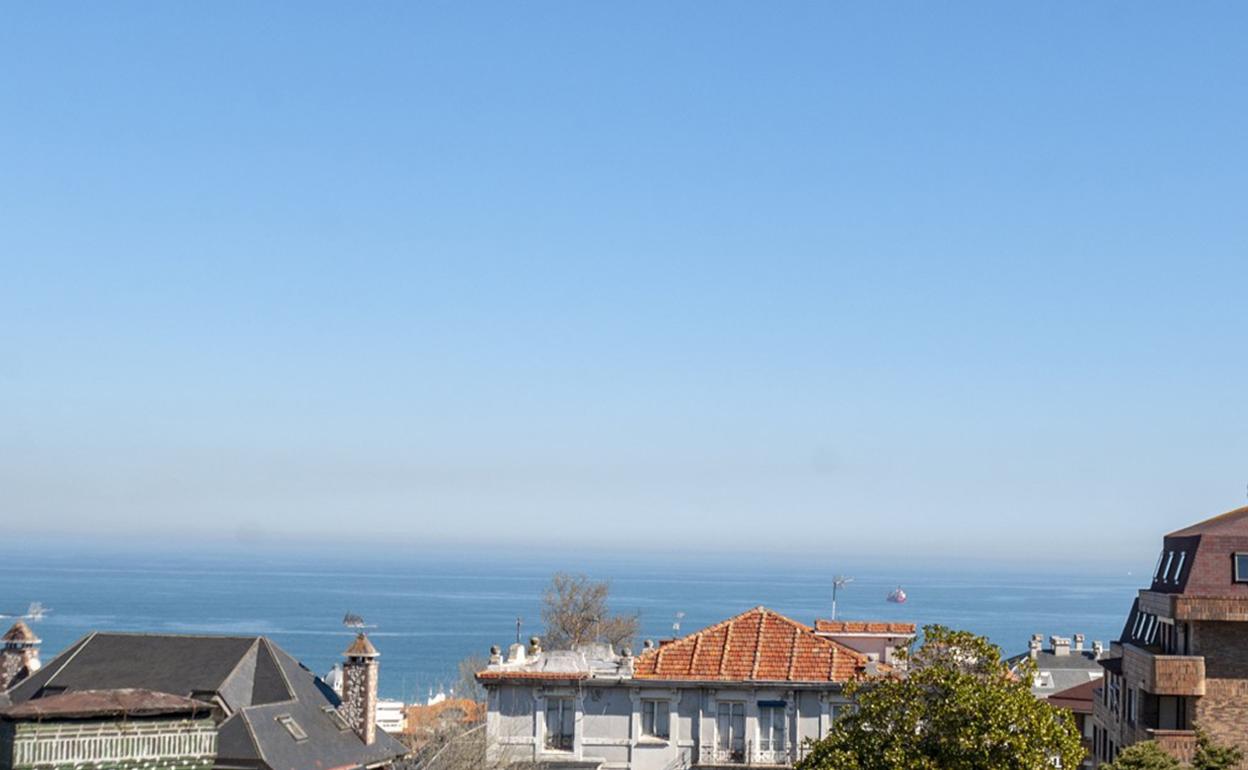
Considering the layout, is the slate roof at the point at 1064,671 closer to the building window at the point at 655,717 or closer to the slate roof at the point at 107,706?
the building window at the point at 655,717

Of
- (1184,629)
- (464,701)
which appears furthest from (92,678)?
(464,701)

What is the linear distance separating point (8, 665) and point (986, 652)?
25249 millimetres

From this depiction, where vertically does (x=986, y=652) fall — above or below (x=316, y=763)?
above

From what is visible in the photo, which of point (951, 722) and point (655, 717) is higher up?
point (951, 722)

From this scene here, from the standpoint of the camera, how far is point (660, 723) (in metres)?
50.2

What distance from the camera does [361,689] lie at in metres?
42.9

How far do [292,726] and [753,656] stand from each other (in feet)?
51.4

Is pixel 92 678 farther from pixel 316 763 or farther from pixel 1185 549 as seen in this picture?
pixel 1185 549

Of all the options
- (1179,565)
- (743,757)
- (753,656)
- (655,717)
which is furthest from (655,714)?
(1179,565)

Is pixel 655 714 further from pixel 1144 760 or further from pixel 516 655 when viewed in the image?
pixel 1144 760

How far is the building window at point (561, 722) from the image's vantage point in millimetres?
50344

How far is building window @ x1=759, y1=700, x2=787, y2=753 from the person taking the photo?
162ft

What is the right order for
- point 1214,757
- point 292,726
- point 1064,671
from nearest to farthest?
point 292,726
point 1214,757
point 1064,671

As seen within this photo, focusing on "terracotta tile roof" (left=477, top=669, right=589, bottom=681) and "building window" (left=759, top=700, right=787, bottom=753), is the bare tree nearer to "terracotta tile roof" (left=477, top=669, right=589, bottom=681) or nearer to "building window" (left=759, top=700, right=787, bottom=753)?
"terracotta tile roof" (left=477, top=669, right=589, bottom=681)
